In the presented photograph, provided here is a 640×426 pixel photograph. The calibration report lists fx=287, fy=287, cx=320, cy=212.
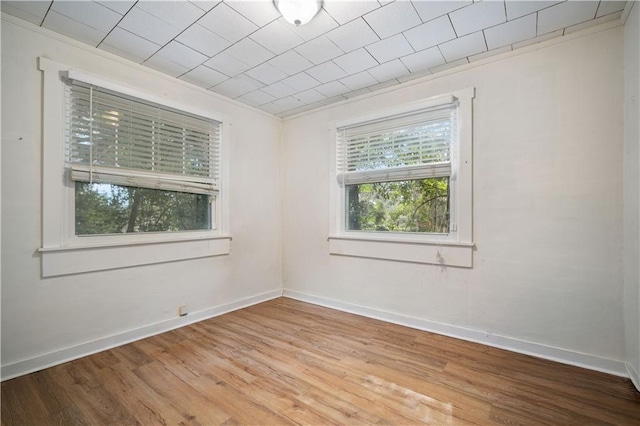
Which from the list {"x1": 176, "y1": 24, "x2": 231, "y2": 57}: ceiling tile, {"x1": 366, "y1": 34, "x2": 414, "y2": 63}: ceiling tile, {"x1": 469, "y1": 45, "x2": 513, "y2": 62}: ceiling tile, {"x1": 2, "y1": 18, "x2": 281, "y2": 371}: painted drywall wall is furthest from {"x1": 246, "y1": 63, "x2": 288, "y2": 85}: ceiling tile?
{"x1": 469, "y1": 45, "x2": 513, "y2": 62}: ceiling tile

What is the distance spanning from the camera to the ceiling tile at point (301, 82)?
2.90 m

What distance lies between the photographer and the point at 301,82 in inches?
118

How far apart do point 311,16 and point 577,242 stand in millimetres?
2564

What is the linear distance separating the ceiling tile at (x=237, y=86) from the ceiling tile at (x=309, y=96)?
49 centimetres

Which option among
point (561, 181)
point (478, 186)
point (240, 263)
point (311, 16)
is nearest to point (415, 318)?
point (478, 186)

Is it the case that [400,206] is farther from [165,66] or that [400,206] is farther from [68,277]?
[68,277]

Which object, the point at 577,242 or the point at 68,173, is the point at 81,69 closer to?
the point at 68,173

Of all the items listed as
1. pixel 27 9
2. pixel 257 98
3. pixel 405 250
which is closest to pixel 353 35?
pixel 257 98

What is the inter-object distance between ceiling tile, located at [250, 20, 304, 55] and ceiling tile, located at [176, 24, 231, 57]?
29 centimetres

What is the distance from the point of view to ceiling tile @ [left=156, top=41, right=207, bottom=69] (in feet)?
7.82

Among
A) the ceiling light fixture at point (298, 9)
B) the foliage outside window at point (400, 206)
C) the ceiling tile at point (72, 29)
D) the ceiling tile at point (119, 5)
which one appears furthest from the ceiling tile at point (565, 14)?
the ceiling tile at point (72, 29)

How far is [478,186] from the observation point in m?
2.61

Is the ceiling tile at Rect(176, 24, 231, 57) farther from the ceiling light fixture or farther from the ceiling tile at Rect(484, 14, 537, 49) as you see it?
the ceiling tile at Rect(484, 14, 537, 49)

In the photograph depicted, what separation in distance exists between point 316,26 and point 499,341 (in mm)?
2973
